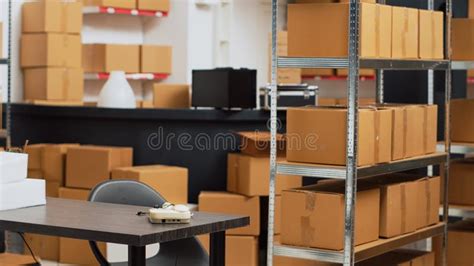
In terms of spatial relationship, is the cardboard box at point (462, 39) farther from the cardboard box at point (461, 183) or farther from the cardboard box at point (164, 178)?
the cardboard box at point (164, 178)

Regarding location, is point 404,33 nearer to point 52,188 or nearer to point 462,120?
point 462,120

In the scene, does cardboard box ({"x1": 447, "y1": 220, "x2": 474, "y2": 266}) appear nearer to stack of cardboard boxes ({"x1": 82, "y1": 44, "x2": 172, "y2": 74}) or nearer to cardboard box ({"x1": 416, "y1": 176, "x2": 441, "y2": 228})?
cardboard box ({"x1": 416, "y1": 176, "x2": 441, "y2": 228})

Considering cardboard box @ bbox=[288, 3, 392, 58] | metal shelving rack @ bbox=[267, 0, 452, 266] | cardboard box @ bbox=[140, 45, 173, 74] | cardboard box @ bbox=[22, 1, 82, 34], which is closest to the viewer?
metal shelving rack @ bbox=[267, 0, 452, 266]

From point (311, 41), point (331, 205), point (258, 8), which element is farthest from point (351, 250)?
point (258, 8)

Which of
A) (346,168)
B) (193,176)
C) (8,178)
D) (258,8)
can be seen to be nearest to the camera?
(8,178)

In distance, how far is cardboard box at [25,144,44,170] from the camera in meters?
6.67

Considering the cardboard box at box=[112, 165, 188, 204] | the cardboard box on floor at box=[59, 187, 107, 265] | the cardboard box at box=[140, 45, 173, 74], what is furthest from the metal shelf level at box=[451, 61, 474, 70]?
the cardboard box at box=[140, 45, 173, 74]

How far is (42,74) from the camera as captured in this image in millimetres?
7867

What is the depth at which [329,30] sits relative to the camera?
14.4 feet

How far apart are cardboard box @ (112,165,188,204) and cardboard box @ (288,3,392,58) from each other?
1813 millimetres

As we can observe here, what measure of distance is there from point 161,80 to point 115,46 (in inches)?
39.0

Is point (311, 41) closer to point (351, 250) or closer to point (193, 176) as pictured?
point (351, 250)

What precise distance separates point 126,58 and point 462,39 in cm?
380

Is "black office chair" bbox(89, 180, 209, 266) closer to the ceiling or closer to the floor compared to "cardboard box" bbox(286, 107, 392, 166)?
closer to the floor
